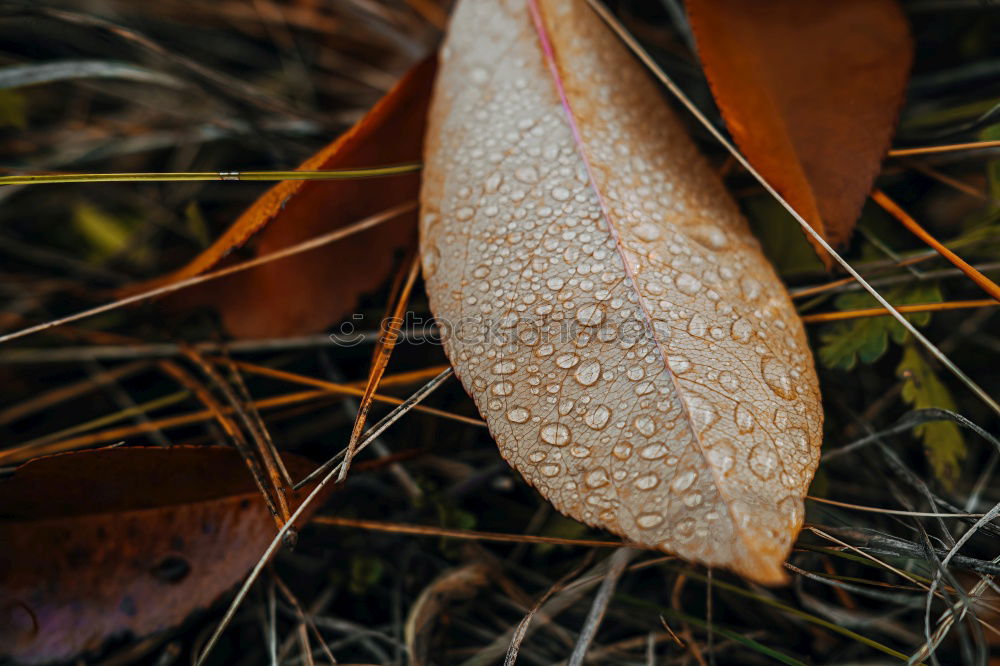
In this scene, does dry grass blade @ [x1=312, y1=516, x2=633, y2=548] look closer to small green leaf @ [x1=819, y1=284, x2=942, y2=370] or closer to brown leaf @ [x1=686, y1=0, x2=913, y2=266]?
small green leaf @ [x1=819, y1=284, x2=942, y2=370]

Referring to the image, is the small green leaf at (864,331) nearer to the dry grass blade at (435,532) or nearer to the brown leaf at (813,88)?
the brown leaf at (813,88)

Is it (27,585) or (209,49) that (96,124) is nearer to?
(209,49)

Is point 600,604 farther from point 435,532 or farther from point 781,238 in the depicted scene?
point 781,238

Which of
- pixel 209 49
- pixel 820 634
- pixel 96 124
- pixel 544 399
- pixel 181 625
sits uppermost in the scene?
pixel 209 49

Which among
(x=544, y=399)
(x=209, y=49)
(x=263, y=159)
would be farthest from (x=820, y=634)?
(x=209, y=49)

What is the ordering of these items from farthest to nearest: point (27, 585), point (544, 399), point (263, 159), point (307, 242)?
1. point (263, 159)
2. point (307, 242)
3. point (27, 585)
4. point (544, 399)

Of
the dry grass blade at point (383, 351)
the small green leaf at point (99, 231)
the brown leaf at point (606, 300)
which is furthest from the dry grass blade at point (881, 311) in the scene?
the small green leaf at point (99, 231)
